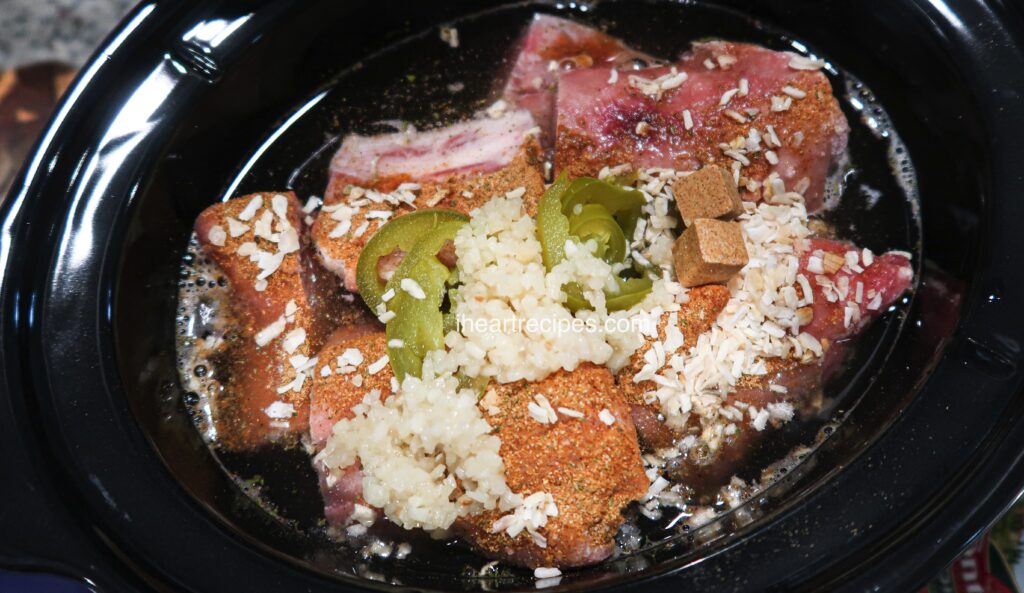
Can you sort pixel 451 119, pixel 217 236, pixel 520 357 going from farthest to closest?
1. pixel 451 119
2. pixel 217 236
3. pixel 520 357

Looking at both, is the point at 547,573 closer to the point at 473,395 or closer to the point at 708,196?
the point at 473,395

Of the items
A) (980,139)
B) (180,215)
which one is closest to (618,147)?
(980,139)

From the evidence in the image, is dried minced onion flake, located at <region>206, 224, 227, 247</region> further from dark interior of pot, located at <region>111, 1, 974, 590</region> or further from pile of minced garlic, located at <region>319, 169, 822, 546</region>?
pile of minced garlic, located at <region>319, 169, 822, 546</region>

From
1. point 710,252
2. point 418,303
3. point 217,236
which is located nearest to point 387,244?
point 418,303

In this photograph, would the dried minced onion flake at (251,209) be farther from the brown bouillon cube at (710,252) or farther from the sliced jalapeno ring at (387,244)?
the brown bouillon cube at (710,252)

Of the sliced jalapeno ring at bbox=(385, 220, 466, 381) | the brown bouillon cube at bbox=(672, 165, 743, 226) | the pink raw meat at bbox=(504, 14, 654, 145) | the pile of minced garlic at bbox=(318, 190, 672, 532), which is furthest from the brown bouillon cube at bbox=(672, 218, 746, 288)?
the pink raw meat at bbox=(504, 14, 654, 145)

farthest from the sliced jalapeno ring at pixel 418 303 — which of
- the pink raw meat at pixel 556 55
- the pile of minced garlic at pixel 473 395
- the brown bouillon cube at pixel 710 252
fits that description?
the pink raw meat at pixel 556 55

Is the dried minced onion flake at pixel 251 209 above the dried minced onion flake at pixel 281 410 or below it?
above
